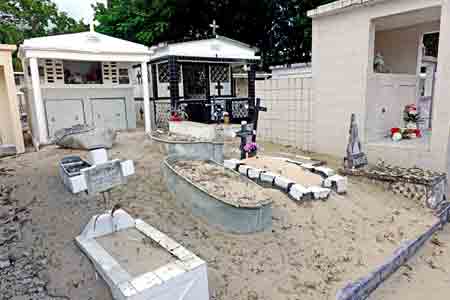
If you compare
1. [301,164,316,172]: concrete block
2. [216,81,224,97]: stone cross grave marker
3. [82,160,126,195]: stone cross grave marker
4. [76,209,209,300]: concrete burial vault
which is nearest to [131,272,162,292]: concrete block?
[76,209,209,300]: concrete burial vault

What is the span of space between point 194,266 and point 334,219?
9.02ft

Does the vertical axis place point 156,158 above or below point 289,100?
below

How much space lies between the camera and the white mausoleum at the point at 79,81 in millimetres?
8547

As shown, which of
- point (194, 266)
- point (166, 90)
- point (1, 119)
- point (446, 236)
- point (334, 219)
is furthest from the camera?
point (166, 90)

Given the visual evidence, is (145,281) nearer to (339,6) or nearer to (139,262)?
(139,262)

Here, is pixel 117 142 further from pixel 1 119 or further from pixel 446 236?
pixel 446 236

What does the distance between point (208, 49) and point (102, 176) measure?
9217 mm

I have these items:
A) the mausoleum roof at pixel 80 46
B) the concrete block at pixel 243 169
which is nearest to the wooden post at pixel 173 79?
the mausoleum roof at pixel 80 46

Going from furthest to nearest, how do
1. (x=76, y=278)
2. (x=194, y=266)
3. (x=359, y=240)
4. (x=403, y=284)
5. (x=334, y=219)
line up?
(x=334, y=219) < (x=359, y=240) < (x=403, y=284) < (x=76, y=278) < (x=194, y=266)

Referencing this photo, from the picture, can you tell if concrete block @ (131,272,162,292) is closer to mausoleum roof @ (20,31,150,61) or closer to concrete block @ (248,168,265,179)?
concrete block @ (248,168,265,179)

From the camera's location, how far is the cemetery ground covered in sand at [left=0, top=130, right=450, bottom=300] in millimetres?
2995

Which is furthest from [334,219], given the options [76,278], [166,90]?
[166,90]

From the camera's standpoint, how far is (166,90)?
1266 cm

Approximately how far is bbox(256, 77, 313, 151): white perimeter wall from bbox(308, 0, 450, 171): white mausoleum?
0.77 ft
